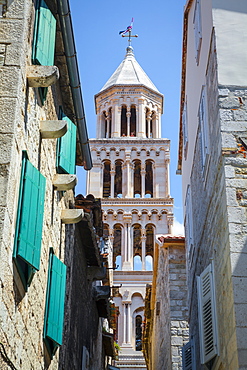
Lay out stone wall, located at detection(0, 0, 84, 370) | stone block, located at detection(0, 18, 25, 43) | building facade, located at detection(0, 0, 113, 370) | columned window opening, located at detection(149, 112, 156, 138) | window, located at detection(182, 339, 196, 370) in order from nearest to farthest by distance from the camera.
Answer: stone wall, located at detection(0, 0, 84, 370) → building facade, located at detection(0, 0, 113, 370) → stone block, located at detection(0, 18, 25, 43) → window, located at detection(182, 339, 196, 370) → columned window opening, located at detection(149, 112, 156, 138)

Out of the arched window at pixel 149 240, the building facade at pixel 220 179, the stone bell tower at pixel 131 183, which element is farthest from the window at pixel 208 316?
the arched window at pixel 149 240

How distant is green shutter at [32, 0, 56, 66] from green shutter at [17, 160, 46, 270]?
155 cm

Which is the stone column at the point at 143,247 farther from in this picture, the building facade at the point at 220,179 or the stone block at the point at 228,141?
the stone block at the point at 228,141

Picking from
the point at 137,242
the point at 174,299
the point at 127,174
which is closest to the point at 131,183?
the point at 127,174

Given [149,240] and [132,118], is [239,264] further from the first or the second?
[132,118]

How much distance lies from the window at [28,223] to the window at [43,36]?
1492 millimetres

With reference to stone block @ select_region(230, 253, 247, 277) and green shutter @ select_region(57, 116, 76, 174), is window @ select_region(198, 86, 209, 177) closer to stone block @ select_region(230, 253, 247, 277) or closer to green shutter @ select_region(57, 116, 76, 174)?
green shutter @ select_region(57, 116, 76, 174)

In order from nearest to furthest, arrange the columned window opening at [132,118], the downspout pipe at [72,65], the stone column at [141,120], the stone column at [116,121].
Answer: the downspout pipe at [72,65]
the stone column at [116,121]
the stone column at [141,120]
the columned window opening at [132,118]

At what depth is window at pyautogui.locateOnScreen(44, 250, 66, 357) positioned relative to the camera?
8.57 meters

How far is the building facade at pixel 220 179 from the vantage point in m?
8.48

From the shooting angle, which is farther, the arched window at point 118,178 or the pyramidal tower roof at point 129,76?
the pyramidal tower roof at point 129,76

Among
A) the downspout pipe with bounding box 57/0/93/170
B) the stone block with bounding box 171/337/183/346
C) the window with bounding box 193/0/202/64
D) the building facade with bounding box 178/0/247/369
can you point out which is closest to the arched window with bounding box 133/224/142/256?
the stone block with bounding box 171/337/183/346

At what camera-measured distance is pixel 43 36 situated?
815 cm

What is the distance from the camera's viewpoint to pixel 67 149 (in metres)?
10.2
